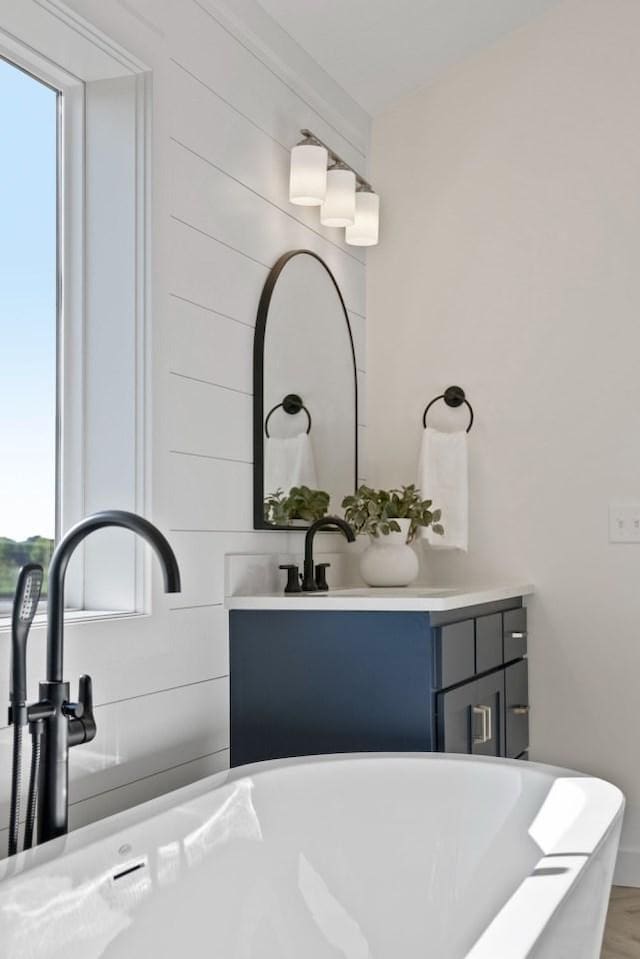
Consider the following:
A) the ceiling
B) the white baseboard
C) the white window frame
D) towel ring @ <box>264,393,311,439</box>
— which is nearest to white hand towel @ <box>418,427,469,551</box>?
towel ring @ <box>264,393,311,439</box>

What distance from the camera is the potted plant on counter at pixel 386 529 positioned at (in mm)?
2994

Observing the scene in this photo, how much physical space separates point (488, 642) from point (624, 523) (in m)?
0.63

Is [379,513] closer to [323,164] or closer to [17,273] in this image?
[323,164]

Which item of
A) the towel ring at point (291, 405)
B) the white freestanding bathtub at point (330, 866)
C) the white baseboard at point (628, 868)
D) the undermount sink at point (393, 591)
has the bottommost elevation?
the white baseboard at point (628, 868)

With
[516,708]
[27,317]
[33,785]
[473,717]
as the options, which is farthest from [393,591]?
[33,785]

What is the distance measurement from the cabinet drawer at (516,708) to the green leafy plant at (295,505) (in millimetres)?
677

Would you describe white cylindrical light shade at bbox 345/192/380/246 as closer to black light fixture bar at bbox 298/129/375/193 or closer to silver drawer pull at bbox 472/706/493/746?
black light fixture bar at bbox 298/129/375/193

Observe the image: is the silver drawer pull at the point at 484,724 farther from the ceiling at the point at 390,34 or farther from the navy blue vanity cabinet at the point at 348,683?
the ceiling at the point at 390,34

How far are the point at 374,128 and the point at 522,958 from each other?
288 cm

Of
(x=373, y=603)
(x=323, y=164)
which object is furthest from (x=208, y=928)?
(x=323, y=164)

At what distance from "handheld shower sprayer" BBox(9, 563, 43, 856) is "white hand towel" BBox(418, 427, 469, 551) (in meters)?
1.70

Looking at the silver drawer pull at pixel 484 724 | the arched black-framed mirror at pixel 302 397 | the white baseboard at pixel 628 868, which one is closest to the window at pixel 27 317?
the arched black-framed mirror at pixel 302 397

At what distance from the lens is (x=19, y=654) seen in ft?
5.52

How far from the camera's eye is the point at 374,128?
11.7ft
